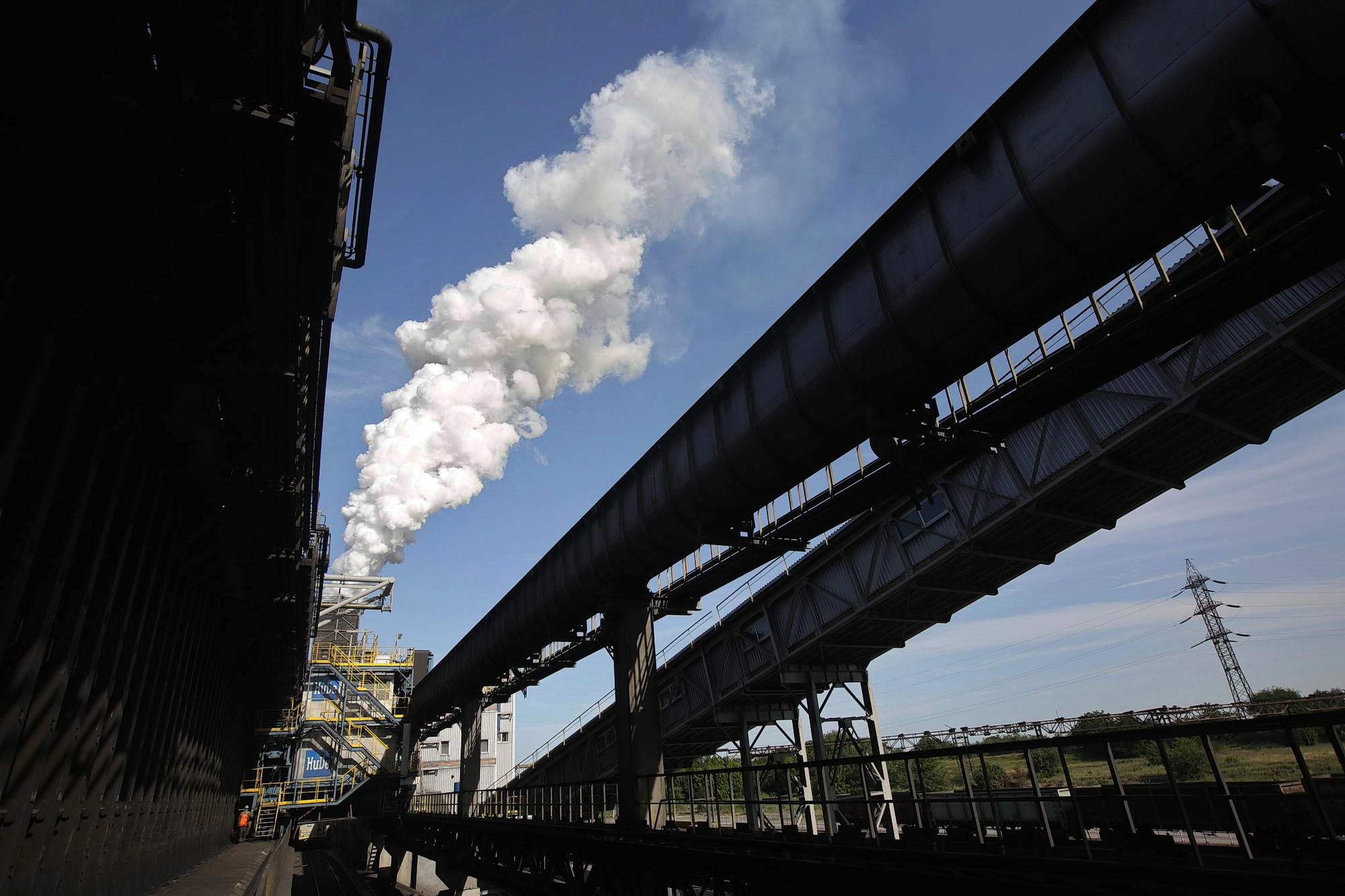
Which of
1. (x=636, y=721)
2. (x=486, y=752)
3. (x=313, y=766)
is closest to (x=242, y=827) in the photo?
(x=313, y=766)

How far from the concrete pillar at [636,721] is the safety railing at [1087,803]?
0.12 meters

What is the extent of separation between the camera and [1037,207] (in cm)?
689

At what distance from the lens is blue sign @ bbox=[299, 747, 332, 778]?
45250mm

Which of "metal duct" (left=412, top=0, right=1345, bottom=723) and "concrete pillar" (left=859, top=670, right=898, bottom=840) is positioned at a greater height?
"metal duct" (left=412, top=0, right=1345, bottom=723)

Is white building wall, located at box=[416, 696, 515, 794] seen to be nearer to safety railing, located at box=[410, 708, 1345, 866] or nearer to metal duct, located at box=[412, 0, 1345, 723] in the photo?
safety railing, located at box=[410, 708, 1345, 866]

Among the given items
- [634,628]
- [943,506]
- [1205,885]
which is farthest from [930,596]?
[1205,885]

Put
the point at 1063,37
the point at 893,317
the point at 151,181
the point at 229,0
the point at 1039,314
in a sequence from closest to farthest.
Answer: the point at 229,0
the point at 151,181
the point at 1063,37
the point at 1039,314
the point at 893,317

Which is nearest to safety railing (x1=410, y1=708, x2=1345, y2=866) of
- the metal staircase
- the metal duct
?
the metal duct

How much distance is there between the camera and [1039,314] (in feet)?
24.9

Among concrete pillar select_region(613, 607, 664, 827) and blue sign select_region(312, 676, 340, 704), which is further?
blue sign select_region(312, 676, 340, 704)

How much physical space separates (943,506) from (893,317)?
9.62 metres

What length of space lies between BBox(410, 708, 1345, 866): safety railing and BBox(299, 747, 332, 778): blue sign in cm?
1483

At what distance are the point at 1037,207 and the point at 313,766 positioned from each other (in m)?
56.9

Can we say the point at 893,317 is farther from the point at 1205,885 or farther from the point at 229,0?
the point at 229,0
